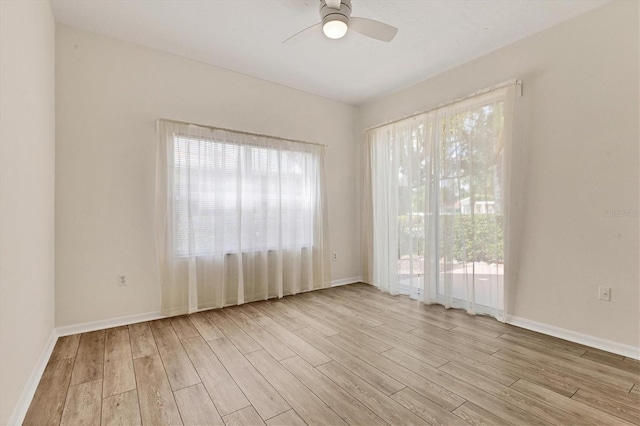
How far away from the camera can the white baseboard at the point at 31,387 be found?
157 centimetres

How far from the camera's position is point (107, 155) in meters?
2.93

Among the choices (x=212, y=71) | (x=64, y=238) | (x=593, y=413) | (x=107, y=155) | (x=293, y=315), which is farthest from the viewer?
(x=212, y=71)

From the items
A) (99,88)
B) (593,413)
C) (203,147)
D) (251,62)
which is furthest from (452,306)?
(99,88)

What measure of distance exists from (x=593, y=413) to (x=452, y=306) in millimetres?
1834

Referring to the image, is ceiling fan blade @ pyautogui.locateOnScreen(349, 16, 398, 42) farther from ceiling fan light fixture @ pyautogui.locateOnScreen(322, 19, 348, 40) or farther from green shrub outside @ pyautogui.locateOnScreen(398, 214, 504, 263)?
green shrub outside @ pyautogui.locateOnScreen(398, 214, 504, 263)

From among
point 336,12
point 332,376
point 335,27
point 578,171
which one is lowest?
point 332,376

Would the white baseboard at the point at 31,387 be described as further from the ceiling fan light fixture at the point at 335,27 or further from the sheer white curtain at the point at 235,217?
the ceiling fan light fixture at the point at 335,27

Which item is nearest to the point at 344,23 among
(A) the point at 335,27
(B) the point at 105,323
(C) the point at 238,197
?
(A) the point at 335,27

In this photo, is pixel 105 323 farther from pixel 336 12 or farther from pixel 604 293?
pixel 604 293

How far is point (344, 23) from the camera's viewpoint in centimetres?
225

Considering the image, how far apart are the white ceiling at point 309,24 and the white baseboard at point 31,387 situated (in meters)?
2.84

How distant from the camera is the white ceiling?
8.18ft

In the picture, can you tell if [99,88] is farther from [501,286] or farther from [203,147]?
[501,286]

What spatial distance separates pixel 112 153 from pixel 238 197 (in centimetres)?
132
